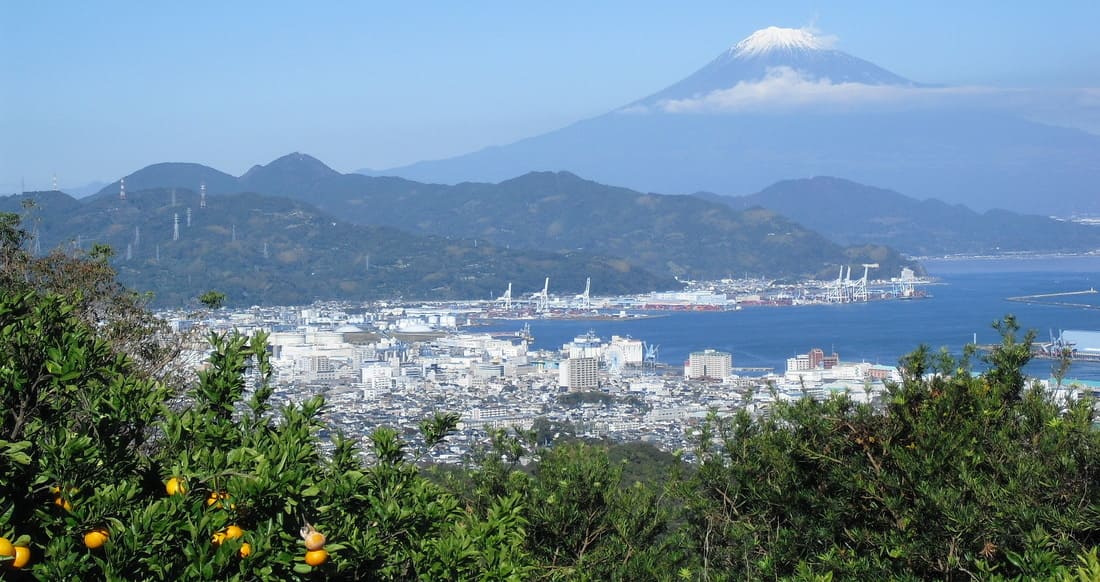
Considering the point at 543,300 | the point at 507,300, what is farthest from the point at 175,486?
the point at 543,300

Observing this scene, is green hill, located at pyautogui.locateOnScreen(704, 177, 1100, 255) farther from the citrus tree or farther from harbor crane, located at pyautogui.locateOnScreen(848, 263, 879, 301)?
the citrus tree

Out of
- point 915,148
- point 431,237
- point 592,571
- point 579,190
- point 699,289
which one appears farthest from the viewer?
point 915,148

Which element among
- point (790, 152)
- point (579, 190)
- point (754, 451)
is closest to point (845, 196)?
point (579, 190)

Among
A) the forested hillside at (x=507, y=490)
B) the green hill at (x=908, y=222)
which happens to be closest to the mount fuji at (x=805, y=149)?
the green hill at (x=908, y=222)

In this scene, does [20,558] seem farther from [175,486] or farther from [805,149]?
[805,149]

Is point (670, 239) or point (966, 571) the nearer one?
point (966, 571)

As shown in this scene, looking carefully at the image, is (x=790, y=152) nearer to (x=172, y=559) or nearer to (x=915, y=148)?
(x=915, y=148)

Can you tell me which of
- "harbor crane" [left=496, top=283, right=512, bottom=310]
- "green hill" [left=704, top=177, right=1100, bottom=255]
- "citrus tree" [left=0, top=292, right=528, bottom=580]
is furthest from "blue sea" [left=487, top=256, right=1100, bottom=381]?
"citrus tree" [left=0, top=292, right=528, bottom=580]
